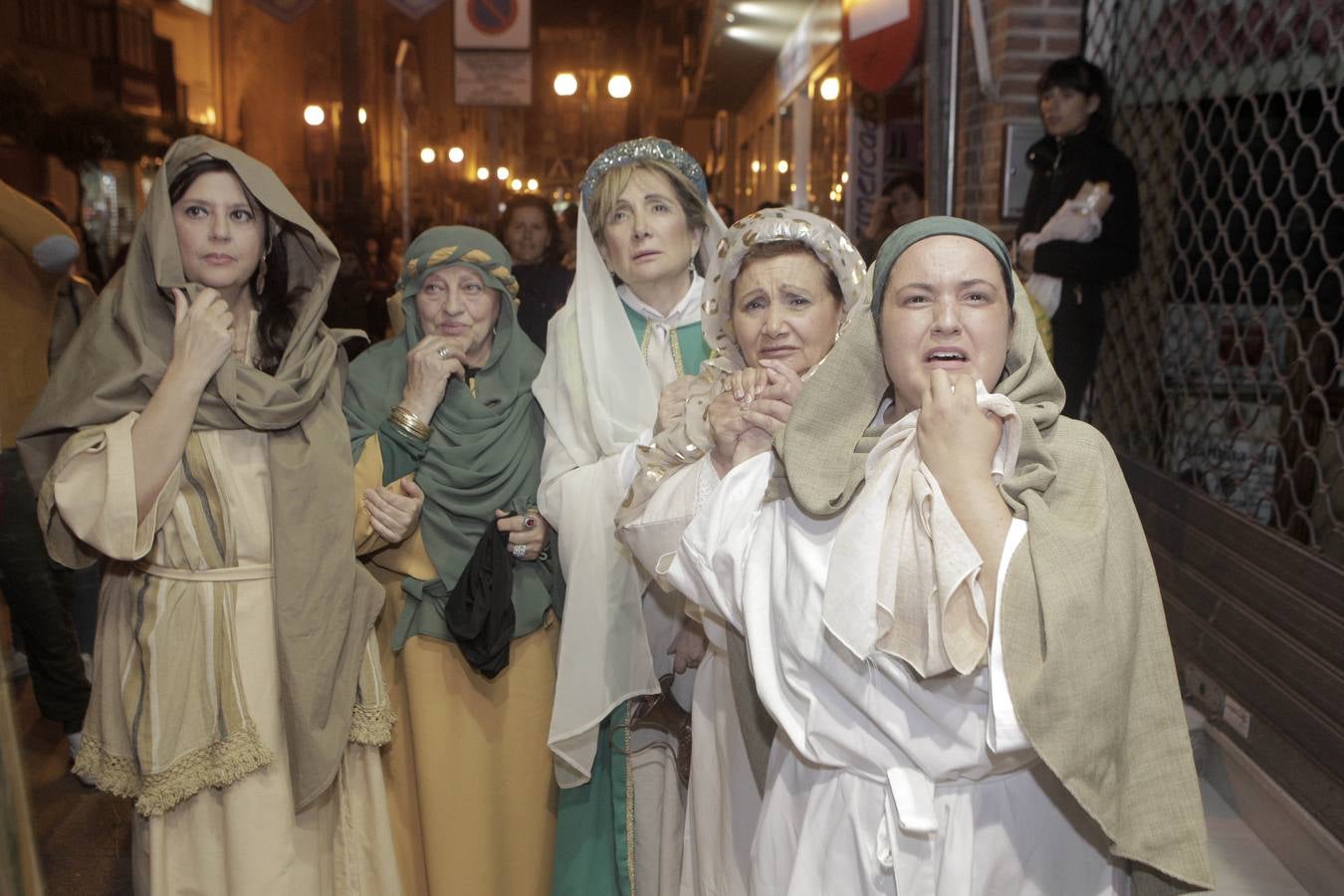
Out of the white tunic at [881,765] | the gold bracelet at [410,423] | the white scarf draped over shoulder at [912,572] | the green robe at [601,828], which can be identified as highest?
the gold bracelet at [410,423]

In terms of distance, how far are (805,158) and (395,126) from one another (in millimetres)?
6366

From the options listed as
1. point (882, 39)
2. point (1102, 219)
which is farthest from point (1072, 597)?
point (882, 39)

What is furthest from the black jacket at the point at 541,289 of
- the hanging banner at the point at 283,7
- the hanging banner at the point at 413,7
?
the hanging banner at the point at 413,7

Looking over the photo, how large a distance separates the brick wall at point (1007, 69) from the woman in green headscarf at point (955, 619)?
3.34 meters

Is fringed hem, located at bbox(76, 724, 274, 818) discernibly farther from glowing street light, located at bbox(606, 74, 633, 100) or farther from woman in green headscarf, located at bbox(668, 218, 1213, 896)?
glowing street light, located at bbox(606, 74, 633, 100)

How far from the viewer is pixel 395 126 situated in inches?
613

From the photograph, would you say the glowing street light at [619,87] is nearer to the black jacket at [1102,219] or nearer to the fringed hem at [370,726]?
the black jacket at [1102,219]

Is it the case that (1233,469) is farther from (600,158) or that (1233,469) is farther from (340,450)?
(340,450)

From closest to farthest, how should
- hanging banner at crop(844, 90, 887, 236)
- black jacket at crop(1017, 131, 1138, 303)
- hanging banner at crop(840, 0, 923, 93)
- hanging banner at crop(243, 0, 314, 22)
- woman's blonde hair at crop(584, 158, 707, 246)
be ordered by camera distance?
woman's blonde hair at crop(584, 158, 707, 246)
black jacket at crop(1017, 131, 1138, 303)
hanging banner at crop(840, 0, 923, 93)
hanging banner at crop(243, 0, 314, 22)
hanging banner at crop(844, 90, 887, 236)

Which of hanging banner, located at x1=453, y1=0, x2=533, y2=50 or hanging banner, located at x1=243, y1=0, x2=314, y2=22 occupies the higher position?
hanging banner, located at x1=453, y1=0, x2=533, y2=50

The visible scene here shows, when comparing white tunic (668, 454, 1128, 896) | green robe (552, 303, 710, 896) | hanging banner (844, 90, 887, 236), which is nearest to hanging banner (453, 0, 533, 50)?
hanging banner (844, 90, 887, 236)

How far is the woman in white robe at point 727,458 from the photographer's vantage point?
2.34 metres

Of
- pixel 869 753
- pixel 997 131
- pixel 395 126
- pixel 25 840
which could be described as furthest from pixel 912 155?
pixel 395 126

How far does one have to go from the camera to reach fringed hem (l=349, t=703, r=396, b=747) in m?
2.59
